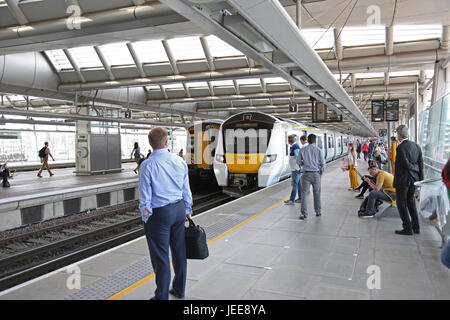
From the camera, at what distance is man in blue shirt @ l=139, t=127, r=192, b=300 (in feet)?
10.6

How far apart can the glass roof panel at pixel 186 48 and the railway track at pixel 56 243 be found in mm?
5999

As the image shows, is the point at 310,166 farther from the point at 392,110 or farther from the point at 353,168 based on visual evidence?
the point at 392,110

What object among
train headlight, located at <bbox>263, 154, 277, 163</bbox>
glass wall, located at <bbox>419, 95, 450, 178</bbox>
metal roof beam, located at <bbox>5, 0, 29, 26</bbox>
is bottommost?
train headlight, located at <bbox>263, 154, 277, 163</bbox>

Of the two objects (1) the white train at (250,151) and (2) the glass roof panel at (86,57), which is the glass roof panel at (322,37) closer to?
(1) the white train at (250,151)

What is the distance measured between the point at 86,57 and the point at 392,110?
1396cm

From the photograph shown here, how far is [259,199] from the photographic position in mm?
9586

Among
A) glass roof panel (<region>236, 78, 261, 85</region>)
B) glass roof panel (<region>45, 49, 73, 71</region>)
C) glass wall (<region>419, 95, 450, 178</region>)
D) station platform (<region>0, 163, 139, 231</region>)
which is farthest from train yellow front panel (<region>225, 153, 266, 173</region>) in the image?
glass roof panel (<region>45, 49, 73, 71</region>)

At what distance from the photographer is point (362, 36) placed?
11.0m

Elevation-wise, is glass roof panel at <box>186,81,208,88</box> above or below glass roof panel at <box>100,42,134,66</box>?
below

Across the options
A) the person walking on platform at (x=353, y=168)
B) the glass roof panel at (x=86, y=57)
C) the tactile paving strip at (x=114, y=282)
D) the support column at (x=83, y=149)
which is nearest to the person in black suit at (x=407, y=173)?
the tactile paving strip at (x=114, y=282)

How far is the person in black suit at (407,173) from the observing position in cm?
555

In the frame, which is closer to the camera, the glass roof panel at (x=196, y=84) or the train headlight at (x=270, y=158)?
the train headlight at (x=270, y=158)

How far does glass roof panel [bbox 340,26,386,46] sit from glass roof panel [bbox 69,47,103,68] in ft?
30.2

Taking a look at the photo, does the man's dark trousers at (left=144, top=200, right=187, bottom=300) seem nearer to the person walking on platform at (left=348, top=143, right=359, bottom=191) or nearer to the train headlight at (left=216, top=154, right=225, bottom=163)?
the person walking on platform at (left=348, top=143, right=359, bottom=191)
